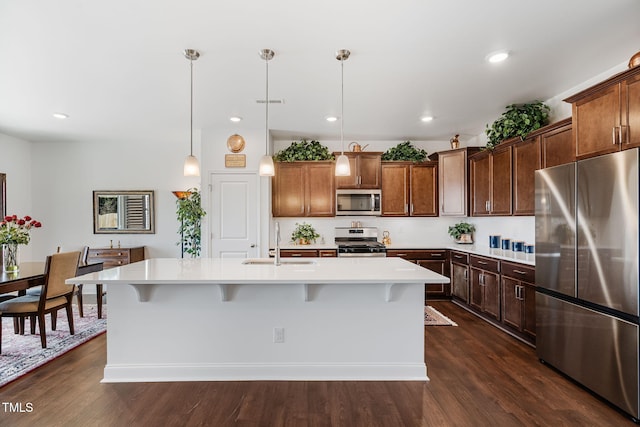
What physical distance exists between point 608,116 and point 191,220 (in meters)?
4.92

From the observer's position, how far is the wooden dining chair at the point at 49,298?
10.8ft

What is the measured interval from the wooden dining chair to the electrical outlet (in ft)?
8.13

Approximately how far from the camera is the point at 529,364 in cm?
300

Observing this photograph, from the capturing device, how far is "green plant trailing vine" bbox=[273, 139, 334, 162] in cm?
539

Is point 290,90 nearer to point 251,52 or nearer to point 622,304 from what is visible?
point 251,52

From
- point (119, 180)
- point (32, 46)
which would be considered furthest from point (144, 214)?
point (32, 46)

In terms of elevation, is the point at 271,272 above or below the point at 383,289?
above

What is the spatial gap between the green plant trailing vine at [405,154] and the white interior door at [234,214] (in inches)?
88.7

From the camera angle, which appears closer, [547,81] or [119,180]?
[547,81]

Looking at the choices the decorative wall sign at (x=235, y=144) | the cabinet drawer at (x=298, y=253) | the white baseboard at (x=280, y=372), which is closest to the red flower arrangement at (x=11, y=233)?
the white baseboard at (x=280, y=372)

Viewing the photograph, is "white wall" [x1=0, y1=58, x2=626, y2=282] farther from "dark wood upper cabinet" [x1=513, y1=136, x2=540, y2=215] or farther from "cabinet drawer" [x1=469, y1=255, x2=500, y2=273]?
"dark wood upper cabinet" [x1=513, y1=136, x2=540, y2=215]

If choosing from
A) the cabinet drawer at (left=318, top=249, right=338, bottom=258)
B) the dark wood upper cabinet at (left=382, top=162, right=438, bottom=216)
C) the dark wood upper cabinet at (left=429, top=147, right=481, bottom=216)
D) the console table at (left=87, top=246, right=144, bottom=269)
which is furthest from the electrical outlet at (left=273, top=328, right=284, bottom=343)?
the console table at (left=87, top=246, right=144, bottom=269)

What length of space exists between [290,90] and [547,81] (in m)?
2.62

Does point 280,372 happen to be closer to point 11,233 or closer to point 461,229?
point 11,233
